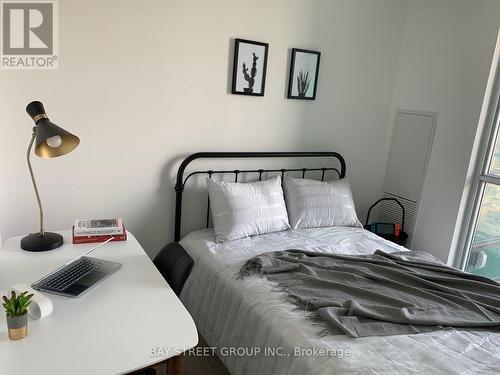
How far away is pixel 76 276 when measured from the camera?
1.54 m

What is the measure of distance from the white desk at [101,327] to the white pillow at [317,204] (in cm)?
134

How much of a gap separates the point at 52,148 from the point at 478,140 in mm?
2697

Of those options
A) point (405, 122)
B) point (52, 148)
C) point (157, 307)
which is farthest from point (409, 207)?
point (52, 148)

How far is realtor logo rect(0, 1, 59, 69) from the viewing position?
2021 mm

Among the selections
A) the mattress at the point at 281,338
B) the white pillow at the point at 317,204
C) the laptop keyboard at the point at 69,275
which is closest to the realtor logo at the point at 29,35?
the laptop keyboard at the point at 69,275

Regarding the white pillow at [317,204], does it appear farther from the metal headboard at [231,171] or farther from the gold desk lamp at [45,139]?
the gold desk lamp at [45,139]

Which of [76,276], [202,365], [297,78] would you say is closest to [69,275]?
[76,276]

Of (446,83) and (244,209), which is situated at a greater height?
(446,83)

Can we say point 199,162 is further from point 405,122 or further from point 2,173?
point 405,122

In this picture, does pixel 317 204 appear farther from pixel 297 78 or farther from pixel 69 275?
pixel 69 275

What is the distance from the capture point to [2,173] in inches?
83.7

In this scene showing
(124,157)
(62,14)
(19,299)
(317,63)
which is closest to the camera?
(19,299)

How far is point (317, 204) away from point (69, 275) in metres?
1.75

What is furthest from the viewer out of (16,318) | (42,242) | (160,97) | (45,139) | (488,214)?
A: (488,214)
